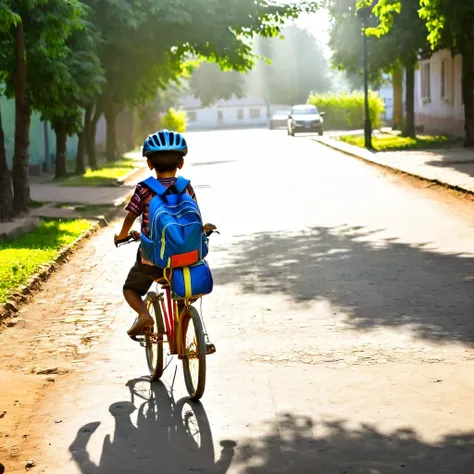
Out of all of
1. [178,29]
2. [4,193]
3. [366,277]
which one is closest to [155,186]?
[366,277]

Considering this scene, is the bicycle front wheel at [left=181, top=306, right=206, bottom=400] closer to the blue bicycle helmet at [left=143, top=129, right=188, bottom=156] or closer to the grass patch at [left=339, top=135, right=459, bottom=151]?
the blue bicycle helmet at [left=143, top=129, right=188, bottom=156]

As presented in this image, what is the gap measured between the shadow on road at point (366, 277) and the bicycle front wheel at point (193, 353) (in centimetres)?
226

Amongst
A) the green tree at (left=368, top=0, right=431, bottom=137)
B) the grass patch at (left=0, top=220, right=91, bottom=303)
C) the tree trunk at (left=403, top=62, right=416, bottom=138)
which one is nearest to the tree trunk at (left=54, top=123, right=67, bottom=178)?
the green tree at (left=368, top=0, right=431, bottom=137)

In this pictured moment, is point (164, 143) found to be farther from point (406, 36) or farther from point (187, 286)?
point (406, 36)

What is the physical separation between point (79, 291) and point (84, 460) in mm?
5825

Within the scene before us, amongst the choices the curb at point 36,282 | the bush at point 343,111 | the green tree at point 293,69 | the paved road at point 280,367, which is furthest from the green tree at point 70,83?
the green tree at point 293,69

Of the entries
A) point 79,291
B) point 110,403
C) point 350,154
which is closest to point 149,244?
point 110,403

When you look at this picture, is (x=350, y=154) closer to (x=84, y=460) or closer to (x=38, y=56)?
(x=38, y=56)

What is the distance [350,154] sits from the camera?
1507 inches

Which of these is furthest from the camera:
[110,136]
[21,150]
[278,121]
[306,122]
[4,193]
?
[278,121]

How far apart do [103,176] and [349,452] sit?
25587 millimetres

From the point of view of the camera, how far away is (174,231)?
6.35 metres

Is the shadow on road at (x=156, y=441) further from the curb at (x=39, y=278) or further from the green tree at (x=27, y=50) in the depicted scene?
the green tree at (x=27, y=50)

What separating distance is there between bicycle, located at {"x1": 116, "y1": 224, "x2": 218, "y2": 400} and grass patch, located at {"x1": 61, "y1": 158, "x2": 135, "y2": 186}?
2048 cm
